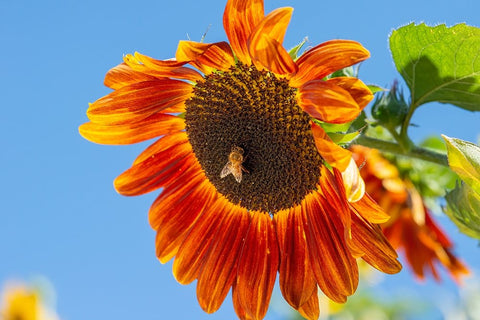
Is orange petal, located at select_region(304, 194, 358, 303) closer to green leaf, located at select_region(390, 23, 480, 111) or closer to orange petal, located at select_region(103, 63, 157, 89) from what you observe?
green leaf, located at select_region(390, 23, 480, 111)

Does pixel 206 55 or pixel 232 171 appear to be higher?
pixel 206 55

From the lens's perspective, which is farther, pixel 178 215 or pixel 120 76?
pixel 178 215

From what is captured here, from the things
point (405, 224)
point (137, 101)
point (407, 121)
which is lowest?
point (405, 224)

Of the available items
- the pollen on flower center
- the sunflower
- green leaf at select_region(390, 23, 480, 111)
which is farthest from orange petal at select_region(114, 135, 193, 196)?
green leaf at select_region(390, 23, 480, 111)

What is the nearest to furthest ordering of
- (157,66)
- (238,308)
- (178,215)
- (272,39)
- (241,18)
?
(272,39) → (241,18) → (157,66) → (238,308) → (178,215)

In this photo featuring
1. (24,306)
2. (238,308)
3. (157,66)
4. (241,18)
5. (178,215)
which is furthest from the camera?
(24,306)

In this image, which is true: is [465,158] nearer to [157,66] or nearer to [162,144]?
[157,66]

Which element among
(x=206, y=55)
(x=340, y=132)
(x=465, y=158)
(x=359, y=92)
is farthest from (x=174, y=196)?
(x=465, y=158)
